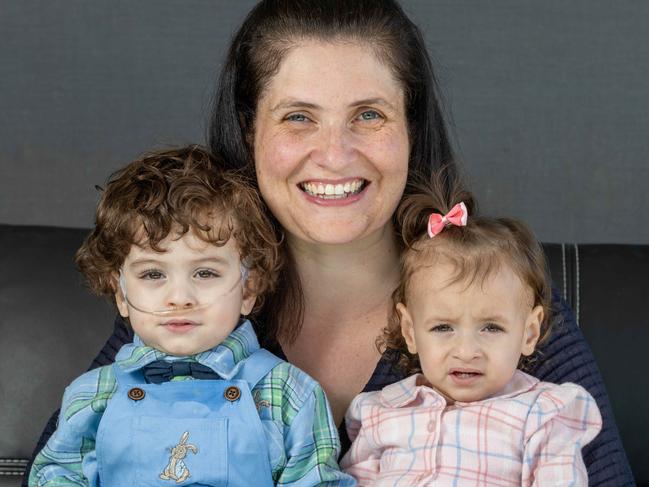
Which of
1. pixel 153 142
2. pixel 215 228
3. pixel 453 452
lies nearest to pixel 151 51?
pixel 153 142

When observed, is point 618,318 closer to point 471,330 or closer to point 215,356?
point 471,330

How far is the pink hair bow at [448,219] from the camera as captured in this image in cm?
239

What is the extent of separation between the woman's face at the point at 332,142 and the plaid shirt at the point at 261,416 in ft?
0.87

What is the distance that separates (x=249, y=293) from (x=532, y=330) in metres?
0.51

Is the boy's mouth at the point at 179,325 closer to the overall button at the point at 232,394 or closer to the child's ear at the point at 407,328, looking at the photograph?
the overall button at the point at 232,394

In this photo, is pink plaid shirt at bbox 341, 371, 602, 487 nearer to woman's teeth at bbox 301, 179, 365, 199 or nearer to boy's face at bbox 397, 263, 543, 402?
boy's face at bbox 397, 263, 543, 402

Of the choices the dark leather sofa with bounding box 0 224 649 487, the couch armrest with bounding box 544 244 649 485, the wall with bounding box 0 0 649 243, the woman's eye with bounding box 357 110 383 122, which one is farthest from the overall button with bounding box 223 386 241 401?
the wall with bounding box 0 0 649 243

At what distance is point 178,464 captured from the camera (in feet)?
7.40

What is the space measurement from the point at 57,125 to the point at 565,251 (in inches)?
64.0

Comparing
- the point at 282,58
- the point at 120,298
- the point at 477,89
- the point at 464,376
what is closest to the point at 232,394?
the point at 120,298

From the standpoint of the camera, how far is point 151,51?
12.7 ft

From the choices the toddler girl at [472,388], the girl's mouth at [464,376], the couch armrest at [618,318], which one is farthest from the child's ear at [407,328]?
the couch armrest at [618,318]

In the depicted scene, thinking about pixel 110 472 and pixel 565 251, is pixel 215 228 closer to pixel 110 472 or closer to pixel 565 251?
pixel 110 472

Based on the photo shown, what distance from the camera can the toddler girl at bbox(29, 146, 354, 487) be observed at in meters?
2.27
